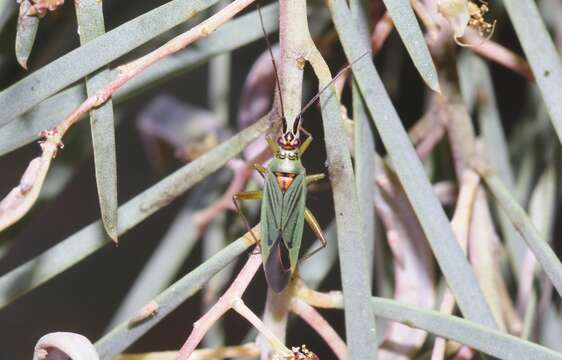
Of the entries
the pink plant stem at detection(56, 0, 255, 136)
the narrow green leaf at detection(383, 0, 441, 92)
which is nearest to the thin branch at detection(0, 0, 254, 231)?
the pink plant stem at detection(56, 0, 255, 136)

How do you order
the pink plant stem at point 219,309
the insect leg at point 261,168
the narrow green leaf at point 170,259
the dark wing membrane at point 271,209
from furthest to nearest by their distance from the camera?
1. the narrow green leaf at point 170,259
2. the insect leg at point 261,168
3. the dark wing membrane at point 271,209
4. the pink plant stem at point 219,309

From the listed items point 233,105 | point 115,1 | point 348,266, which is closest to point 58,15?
point 115,1

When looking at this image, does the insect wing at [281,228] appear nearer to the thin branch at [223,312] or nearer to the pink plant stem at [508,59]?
the thin branch at [223,312]

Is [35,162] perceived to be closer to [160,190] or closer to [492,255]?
[160,190]

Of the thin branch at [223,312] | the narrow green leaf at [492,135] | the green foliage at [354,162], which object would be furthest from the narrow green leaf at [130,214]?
the narrow green leaf at [492,135]

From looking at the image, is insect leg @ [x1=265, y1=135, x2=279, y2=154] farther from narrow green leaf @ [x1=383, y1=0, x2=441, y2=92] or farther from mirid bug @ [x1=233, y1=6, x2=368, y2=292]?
narrow green leaf @ [x1=383, y1=0, x2=441, y2=92]
